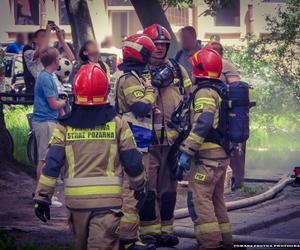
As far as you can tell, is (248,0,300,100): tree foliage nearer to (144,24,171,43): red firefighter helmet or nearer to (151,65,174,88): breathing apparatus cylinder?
(144,24,171,43): red firefighter helmet

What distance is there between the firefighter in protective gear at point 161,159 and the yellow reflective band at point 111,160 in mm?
1892

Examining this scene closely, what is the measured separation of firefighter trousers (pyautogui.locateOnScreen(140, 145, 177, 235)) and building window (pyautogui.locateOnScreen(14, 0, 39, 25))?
27.9 metres

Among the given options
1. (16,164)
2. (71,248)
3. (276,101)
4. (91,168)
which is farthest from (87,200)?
(276,101)

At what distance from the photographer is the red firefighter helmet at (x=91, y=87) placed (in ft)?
24.1

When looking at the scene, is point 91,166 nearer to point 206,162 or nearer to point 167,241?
point 206,162

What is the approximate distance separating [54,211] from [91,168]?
156 inches

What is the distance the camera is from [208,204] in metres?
8.85

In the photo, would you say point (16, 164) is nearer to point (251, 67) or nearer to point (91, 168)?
point (91, 168)

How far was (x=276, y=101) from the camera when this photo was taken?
1961cm

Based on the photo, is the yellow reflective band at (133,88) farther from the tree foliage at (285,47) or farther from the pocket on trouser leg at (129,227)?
the tree foliage at (285,47)

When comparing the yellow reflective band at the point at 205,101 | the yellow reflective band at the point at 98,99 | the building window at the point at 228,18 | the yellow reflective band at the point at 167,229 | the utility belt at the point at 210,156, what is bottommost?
the yellow reflective band at the point at 167,229

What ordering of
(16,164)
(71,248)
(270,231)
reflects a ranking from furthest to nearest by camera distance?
(16,164) → (270,231) → (71,248)

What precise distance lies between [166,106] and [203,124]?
78 centimetres

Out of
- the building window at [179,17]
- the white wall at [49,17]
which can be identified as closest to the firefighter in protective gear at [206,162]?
the white wall at [49,17]
